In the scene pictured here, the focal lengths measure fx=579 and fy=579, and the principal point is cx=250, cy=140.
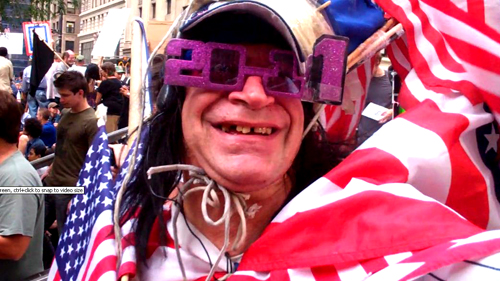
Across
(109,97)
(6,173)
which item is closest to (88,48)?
(109,97)

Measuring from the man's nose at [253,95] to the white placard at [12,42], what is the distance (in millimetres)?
13973

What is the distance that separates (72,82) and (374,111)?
2855 mm

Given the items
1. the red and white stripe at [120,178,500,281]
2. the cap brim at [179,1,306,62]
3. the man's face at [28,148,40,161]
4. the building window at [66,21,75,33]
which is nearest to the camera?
the red and white stripe at [120,178,500,281]

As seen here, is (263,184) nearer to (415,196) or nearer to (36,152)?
(415,196)

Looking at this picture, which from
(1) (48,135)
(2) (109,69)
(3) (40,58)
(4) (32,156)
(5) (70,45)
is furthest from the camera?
(5) (70,45)

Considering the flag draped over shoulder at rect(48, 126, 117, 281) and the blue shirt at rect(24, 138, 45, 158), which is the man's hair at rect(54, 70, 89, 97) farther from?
the flag draped over shoulder at rect(48, 126, 117, 281)

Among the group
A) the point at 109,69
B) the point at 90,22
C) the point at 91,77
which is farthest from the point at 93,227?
the point at 90,22

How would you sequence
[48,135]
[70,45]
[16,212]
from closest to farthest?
[16,212]
[48,135]
[70,45]

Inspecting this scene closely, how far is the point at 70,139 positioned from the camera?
4809 millimetres

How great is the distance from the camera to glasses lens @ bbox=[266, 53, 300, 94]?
1360 mm

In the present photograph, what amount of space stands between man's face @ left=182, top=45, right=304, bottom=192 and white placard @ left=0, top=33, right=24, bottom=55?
13896 millimetres

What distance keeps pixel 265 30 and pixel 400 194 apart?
1.61 feet

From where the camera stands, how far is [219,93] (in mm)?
1388

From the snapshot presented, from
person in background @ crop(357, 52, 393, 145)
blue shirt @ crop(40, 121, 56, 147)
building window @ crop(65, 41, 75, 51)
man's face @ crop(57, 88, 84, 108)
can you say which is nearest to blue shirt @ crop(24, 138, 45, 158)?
blue shirt @ crop(40, 121, 56, 147)
